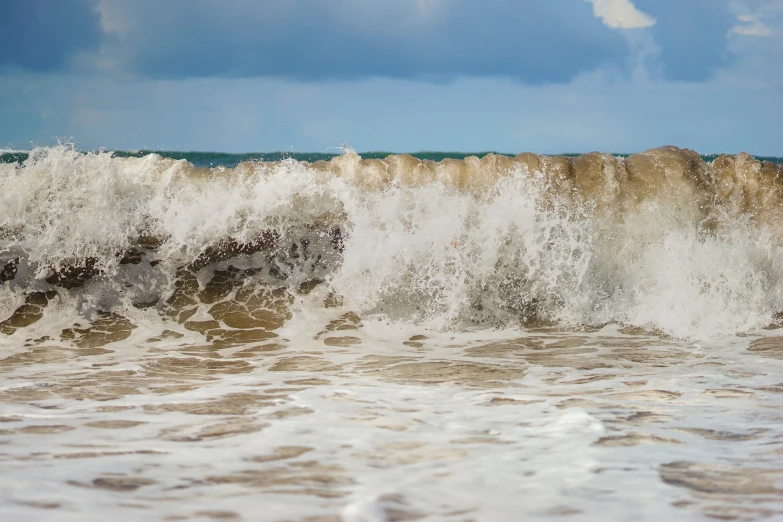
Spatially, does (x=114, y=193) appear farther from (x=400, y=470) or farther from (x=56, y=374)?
(x=400, y=470)

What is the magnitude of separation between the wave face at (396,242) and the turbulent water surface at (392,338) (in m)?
0.02

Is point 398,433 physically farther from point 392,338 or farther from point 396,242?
point 396,242

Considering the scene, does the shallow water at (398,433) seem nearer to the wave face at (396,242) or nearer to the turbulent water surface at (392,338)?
the turbulent water surface at (392,338)

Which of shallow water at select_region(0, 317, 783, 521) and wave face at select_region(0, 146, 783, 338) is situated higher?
wave face at select_region(0, 146, 783, 338)

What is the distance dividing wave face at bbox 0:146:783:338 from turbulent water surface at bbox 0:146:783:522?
0.07 feet

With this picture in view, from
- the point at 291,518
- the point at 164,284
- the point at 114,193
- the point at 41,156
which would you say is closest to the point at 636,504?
the point at 291,518

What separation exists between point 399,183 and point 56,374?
3370 millimetres

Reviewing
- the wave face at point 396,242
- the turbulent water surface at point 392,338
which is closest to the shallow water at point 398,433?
the turbulent water surface at point 392,338

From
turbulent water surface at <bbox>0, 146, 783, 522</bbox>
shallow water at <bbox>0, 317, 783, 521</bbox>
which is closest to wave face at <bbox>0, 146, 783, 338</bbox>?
turbulent water surface at <bbox>0, 146, 783, 522</bbox>

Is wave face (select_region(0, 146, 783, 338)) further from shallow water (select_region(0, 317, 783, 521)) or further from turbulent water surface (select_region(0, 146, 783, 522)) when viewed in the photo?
shallow water (select_region(0, 317, 783, 521))

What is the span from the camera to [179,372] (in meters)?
4.96

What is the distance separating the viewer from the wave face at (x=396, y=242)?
6453 millimetres

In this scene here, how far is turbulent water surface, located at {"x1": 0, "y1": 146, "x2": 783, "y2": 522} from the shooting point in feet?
8.75

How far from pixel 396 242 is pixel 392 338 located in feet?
3.08
